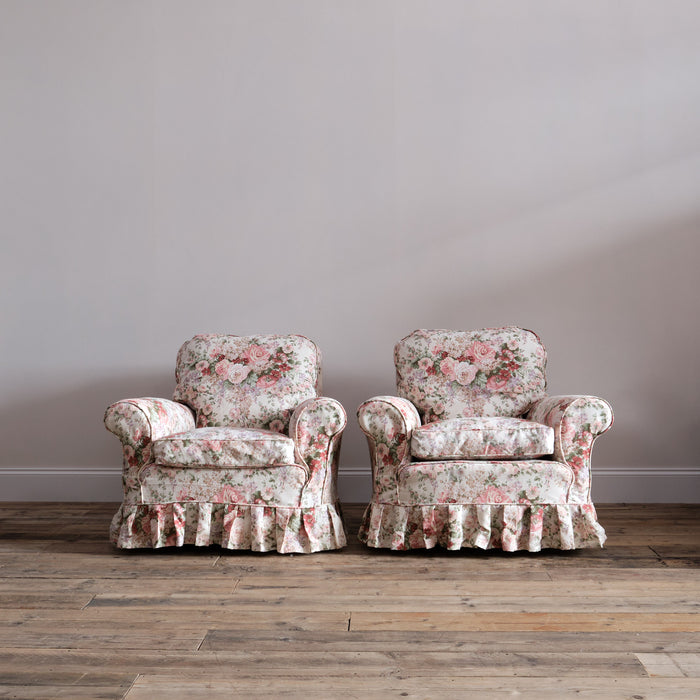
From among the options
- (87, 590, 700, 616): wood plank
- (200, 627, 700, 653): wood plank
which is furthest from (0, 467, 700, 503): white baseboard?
(200, 627, 700, 653): wood plank

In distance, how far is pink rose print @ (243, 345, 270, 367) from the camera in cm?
328

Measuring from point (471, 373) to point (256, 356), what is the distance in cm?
104

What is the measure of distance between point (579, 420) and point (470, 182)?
1.58m

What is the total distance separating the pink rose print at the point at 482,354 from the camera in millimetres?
3246

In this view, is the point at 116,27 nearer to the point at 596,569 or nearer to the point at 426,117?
the point at 426,117

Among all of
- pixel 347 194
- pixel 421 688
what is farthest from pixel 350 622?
pixel 347 194

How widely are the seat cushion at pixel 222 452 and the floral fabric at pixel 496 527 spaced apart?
53 centimetres

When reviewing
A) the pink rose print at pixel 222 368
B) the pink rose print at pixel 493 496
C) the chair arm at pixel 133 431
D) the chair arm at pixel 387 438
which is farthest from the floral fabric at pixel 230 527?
the pink rose print at pixel 222 368

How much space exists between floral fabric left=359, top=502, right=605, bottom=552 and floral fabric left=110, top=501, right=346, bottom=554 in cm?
23

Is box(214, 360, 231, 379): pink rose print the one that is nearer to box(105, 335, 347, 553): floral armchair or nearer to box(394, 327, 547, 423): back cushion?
box(105, 335, 347, 553): floral armchair

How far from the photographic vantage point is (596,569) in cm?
247

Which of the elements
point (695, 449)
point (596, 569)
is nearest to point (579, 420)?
point (596, 569)

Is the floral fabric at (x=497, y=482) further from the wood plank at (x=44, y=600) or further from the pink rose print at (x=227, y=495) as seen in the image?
the wood plank at (x=44, y=600)

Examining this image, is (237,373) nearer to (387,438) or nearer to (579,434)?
(387,438)
